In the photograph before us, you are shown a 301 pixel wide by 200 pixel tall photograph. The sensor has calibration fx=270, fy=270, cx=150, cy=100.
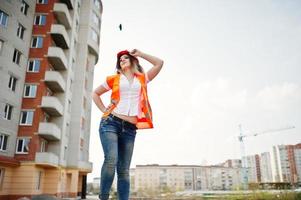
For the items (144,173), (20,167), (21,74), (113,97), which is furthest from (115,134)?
(144,173)

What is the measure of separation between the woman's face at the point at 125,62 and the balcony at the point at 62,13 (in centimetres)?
2472

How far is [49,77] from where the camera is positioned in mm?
23234

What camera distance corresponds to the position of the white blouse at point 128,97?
311 centimetres

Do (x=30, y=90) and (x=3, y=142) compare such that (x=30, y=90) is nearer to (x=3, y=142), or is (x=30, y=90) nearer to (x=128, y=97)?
(x=3, y=142)

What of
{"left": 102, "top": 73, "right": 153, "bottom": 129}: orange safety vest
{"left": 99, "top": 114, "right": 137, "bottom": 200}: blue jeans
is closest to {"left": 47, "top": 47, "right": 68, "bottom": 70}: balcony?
{"left": 102, "top": 73, "right": 153, "bottom": 129}: orange safety vest

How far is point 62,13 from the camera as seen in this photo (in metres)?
25.8

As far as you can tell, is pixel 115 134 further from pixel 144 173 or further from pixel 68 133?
pixel 144 173

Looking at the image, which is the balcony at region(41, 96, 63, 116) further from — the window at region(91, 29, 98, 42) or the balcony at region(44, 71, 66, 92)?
the window at region(91, 29, 98, 42)

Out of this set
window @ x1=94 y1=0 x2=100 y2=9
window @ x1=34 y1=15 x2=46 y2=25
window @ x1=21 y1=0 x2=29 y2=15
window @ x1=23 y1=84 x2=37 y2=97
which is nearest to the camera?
window @ x1=23 y1=84 x2=37 y2=97

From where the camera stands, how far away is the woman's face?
3383 millimetres

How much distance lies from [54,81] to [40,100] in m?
2.08

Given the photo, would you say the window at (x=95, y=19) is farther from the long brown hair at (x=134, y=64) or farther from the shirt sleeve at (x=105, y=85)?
the shirt sleeve at (x=105, y=85)

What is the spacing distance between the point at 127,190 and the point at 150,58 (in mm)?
1611

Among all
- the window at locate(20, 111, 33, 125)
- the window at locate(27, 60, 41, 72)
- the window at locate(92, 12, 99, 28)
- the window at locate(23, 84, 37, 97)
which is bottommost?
the window at locate(20, 111, 33, 125)
